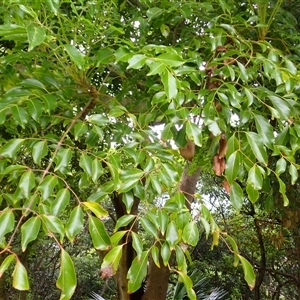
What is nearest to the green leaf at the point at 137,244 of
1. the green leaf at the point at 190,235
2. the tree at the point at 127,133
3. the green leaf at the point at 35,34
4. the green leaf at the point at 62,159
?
the tree at the point at 127,133

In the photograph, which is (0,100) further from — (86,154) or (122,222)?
(122,222)

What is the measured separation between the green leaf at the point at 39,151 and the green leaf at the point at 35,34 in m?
0.24

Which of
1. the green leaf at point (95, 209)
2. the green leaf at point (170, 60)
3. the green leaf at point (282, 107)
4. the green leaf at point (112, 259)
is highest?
the green leaf at point (170, 60)

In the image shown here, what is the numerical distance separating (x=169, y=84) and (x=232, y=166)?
9.9 inches

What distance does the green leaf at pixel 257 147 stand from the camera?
2.83ft

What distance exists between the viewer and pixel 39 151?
2.81 ft

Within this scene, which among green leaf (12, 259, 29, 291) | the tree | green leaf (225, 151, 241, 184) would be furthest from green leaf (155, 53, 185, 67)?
green leaf (12, 259, 29, 291)

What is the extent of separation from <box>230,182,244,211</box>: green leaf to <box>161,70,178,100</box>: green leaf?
1.00ft

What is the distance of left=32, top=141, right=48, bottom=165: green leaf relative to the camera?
2.79 ft

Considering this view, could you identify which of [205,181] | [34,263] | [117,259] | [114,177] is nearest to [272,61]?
[114,177]

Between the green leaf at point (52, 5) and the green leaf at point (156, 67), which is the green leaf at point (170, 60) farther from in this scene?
the green leaf at point (52, 5)

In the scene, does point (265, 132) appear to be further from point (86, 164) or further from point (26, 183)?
point (26, 183)

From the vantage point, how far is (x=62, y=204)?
755 millimetres

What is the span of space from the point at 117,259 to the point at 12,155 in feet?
1.03
